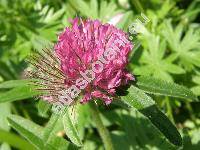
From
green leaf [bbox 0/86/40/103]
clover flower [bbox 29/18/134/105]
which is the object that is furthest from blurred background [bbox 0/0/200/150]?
clover flower [bbox 29/18/134/105]

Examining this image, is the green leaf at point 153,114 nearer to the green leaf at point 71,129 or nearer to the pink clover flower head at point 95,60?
the pink clover flower head at point 95,60

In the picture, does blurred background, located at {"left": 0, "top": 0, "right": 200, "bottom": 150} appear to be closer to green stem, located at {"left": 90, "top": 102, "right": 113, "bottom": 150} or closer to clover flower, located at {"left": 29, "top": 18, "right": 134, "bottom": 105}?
green stem, located at {"left": 90, "top": 102, "right": 113, "bottom": 150}

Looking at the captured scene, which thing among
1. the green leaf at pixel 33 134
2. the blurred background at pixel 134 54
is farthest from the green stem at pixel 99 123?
the blurred background at pixel 134 54

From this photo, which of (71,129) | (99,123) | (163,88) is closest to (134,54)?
(99,123)

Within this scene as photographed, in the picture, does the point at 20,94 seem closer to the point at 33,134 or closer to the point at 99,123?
the point at 33,134

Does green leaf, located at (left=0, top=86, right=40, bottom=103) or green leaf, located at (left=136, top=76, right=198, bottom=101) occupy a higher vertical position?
green leaf, located at (left=0, top=86, right=40, bottom=103)

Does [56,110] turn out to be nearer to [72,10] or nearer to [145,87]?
[145,87]
